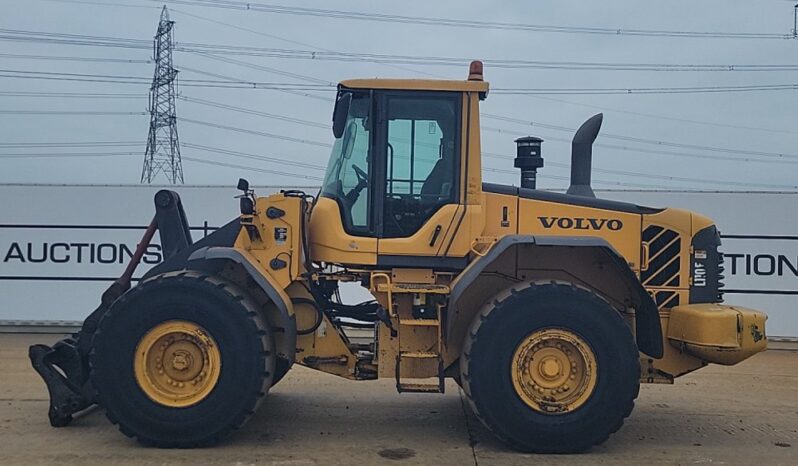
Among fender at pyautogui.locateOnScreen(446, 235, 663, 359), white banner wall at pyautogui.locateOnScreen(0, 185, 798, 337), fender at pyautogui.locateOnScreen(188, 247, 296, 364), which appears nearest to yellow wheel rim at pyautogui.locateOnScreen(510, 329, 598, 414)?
fender at pyautogui.locateOnScreen(446, 235, 663, 359)

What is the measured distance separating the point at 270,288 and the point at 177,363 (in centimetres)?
88

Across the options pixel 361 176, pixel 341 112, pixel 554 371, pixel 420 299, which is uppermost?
pixel 341 112

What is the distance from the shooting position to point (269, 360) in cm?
616

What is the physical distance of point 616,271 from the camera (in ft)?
21.7

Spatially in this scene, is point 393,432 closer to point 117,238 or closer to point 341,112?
point 341,112

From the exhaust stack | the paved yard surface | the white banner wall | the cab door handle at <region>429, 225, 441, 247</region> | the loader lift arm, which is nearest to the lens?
the paved yard surface

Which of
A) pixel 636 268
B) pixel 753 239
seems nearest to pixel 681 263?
pixel 636 268

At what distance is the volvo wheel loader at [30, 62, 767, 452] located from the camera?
606 cm

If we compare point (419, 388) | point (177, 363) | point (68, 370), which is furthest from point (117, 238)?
point (419, 388)

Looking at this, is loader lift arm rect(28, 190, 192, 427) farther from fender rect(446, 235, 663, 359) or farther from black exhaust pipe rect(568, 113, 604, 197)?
black exhaust pipe rect(568, 113, 604, 197)

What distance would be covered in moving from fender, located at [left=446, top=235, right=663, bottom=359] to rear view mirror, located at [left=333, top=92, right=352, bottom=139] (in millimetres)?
1528

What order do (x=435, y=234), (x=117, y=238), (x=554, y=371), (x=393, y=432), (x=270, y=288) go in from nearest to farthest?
1. (x=554, y=371)
2. (x=270, y=288)
3. (x=435, y=234)
4. (x=393, y=432)
5. (x=117, y=238)

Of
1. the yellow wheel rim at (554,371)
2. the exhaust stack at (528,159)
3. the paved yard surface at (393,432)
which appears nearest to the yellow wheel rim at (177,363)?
the paved yard surface at (393,432)

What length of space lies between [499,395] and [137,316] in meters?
2.75
